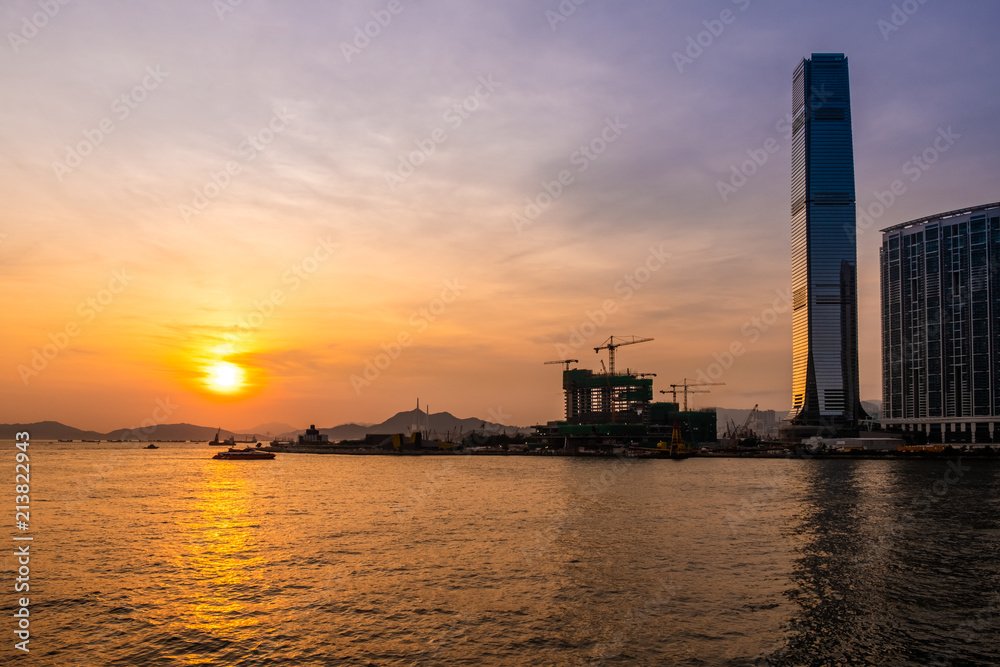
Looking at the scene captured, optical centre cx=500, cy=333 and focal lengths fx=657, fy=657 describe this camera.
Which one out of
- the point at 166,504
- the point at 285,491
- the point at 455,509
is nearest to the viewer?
the point at 455,509

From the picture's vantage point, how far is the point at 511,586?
3881cm

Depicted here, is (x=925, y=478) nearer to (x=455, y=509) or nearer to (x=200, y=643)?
(x=455, y=509)

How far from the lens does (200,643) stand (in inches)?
1153

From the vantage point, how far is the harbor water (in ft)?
93.8

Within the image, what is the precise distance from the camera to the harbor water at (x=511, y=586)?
93.8 ft

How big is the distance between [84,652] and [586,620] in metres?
22.5

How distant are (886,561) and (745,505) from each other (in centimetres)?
3659

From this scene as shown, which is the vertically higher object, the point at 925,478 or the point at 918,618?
the point at 918,618

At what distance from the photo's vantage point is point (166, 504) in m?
84.5

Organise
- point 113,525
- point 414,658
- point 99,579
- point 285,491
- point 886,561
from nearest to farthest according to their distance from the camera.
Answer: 1. point 414,658
2. point 99,579
3. point 886,561
4. point 113,525
5. point 285,491

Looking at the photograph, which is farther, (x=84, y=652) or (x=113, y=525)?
A: (x=113, y=525)

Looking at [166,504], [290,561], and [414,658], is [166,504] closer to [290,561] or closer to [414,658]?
[290,561]

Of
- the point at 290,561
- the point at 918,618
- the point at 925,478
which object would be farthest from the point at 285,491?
the point at 925,478

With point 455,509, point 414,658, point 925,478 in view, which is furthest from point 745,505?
point 925,478
